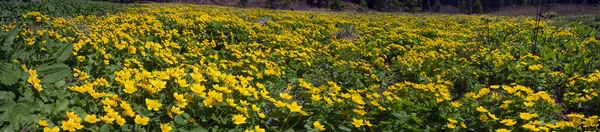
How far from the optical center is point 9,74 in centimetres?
264

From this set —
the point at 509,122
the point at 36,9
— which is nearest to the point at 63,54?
the point at 509,122

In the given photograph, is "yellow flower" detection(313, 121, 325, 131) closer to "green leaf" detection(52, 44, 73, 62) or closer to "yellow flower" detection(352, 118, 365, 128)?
"yellow flower" detection(352, 118, 365, 128)

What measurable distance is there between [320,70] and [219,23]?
10.6 feet

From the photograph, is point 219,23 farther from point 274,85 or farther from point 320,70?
point 274,85

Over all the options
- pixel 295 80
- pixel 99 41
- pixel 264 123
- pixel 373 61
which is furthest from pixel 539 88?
pixel 99 41

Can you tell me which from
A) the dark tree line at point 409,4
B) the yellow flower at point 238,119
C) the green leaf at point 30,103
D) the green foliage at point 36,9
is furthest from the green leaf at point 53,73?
the dark tree line at point 409,4

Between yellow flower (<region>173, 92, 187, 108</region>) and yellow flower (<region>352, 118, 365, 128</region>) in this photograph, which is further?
→ yellow flower (<region>352, 118, 365, 128</region>)

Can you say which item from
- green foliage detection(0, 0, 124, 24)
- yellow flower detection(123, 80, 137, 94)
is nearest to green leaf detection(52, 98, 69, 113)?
yellow flower detection(123, 80, 137, 94)

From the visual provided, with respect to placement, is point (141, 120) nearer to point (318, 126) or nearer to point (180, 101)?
point (180, 101)

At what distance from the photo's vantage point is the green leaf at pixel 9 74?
8.50ft

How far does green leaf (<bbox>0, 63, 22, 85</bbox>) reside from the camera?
2.59m

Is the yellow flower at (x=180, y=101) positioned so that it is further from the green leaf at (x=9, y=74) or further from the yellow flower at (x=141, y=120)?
the green leaf at (x=9, y=74)

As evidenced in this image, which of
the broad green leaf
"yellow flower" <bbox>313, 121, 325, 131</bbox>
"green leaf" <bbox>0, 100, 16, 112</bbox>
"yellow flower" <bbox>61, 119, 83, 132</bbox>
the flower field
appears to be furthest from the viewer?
the broad green leaf

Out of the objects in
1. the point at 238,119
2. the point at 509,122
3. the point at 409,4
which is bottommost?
the point at 409,4
